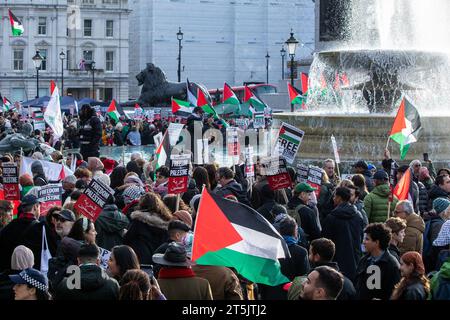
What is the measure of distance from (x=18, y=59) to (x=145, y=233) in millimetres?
76327

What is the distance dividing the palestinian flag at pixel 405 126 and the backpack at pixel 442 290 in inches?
293

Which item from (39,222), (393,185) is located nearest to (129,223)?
(39,222)

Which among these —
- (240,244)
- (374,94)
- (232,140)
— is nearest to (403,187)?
(240,244)

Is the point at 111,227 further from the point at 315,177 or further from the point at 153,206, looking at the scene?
the point at 315,177

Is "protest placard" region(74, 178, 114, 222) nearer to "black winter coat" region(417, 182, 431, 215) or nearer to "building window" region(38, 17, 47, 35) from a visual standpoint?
"black winter coat" region(417, 182, 431, 215)

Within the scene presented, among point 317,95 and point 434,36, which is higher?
point 434,36

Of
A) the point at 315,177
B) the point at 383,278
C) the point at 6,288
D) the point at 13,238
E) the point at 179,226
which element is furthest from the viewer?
the point at 315,177

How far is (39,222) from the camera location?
8.72 metres

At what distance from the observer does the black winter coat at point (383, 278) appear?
24.1 ft

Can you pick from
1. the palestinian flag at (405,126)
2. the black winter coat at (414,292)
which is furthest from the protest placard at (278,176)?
the black winter coat at (414,292)

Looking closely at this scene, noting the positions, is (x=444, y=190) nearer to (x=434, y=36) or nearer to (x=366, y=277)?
(x=366, y=277)

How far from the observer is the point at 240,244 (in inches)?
262

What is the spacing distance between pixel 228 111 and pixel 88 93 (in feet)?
139
